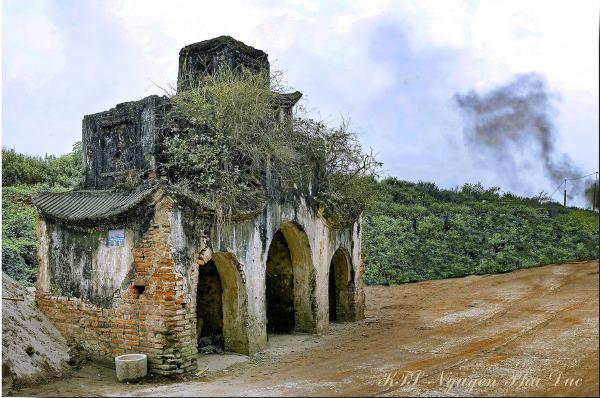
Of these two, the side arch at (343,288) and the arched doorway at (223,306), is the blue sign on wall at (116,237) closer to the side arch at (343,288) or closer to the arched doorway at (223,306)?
the arched doorway at (223,306)

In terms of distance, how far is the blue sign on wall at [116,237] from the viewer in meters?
8.90

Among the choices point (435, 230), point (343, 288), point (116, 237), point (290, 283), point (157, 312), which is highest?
point (435, 230)

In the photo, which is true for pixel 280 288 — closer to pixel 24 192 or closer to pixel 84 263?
pixel 84 263

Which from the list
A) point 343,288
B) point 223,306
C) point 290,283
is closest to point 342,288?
point 343,288

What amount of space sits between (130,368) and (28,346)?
1.88 metres

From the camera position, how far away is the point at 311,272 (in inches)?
488

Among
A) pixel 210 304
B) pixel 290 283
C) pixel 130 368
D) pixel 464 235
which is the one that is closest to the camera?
pixel 130 368

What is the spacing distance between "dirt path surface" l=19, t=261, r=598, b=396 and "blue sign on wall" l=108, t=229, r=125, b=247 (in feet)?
6.33

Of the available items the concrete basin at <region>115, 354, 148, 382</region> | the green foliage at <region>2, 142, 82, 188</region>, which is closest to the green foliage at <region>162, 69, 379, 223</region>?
the concrete basin at <region>115, 354, 148, 382</region>

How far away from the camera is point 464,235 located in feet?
78.2

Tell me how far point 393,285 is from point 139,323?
14.2 meters

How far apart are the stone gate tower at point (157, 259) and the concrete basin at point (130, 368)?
21 centimetres

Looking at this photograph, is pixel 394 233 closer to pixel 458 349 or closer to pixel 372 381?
pixel 458 349

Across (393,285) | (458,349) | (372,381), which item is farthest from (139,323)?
(393,285)
